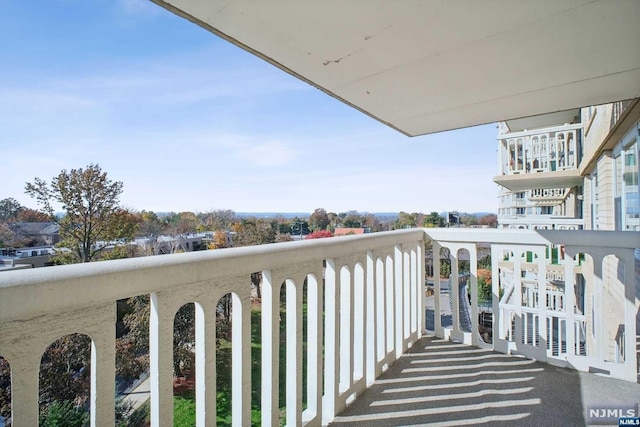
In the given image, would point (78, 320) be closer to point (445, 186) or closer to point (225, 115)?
point (225, 115)

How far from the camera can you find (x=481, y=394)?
1907 mm

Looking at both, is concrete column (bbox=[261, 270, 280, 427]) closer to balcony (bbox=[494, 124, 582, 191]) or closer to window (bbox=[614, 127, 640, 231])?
window (bbox=[614, 127, 640, 231])

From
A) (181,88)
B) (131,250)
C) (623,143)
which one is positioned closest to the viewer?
(131,250)

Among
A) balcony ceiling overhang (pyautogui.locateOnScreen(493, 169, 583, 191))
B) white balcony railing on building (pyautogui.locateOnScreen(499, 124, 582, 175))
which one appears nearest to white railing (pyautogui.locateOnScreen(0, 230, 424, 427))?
balcony ceiling overhang (pyautogui.locateOnScreen(493, 169, 583, 191))

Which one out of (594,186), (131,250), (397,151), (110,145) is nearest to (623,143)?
(594,186)

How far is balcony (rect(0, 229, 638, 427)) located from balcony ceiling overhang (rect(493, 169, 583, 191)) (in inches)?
185

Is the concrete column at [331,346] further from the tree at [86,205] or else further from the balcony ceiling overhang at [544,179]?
A: the balcony ceiling overhang at [544,179]

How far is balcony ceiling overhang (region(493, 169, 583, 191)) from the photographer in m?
6.81

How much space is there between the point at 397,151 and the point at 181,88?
760cm

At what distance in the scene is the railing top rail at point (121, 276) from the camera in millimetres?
649

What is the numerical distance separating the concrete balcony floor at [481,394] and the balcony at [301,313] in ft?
0.16

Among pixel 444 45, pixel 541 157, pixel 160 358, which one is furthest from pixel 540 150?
pixel 160 358

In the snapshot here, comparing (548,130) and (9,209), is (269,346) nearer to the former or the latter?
(9,209)

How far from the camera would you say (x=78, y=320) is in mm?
758
